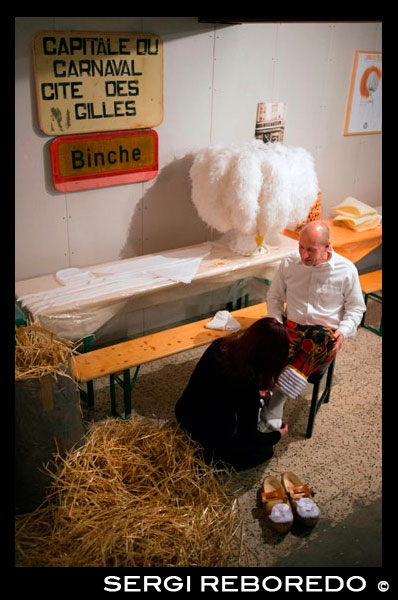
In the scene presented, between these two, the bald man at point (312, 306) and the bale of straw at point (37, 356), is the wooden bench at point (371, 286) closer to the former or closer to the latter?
the bald man at point (312, 306)

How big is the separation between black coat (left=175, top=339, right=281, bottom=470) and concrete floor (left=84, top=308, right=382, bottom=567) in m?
0.23

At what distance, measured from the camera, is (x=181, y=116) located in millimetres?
4160

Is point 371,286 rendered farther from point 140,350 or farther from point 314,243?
point 140,350

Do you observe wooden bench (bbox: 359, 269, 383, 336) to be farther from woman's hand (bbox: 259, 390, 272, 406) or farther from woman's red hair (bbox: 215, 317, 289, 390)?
woman's red hair (bbox: 215, 317, 289, 390)

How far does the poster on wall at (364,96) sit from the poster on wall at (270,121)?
908 millimetres

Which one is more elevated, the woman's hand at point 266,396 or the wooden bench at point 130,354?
the wooden bench at point 130,354

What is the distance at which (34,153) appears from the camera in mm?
3604

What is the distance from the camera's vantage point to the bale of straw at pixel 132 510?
2582 mm

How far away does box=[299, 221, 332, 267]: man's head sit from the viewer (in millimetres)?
3297

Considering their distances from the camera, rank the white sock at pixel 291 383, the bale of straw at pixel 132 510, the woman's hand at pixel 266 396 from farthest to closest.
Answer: the white sock at pixel 291 383, the woman's hand at pixel 266 396, the bale of straw at pixel 132 510

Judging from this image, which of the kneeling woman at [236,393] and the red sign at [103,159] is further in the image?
the red sign at [103,159]

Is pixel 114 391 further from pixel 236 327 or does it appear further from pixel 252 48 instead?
pixel 252 48

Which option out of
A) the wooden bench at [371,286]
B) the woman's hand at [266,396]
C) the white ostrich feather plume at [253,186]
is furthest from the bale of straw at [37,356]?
Answer: the wooden bench at [371,286]

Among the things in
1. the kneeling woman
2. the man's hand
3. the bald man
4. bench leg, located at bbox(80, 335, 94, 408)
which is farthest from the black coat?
bench leg, located at bbox(80, 335, 94, 408)
